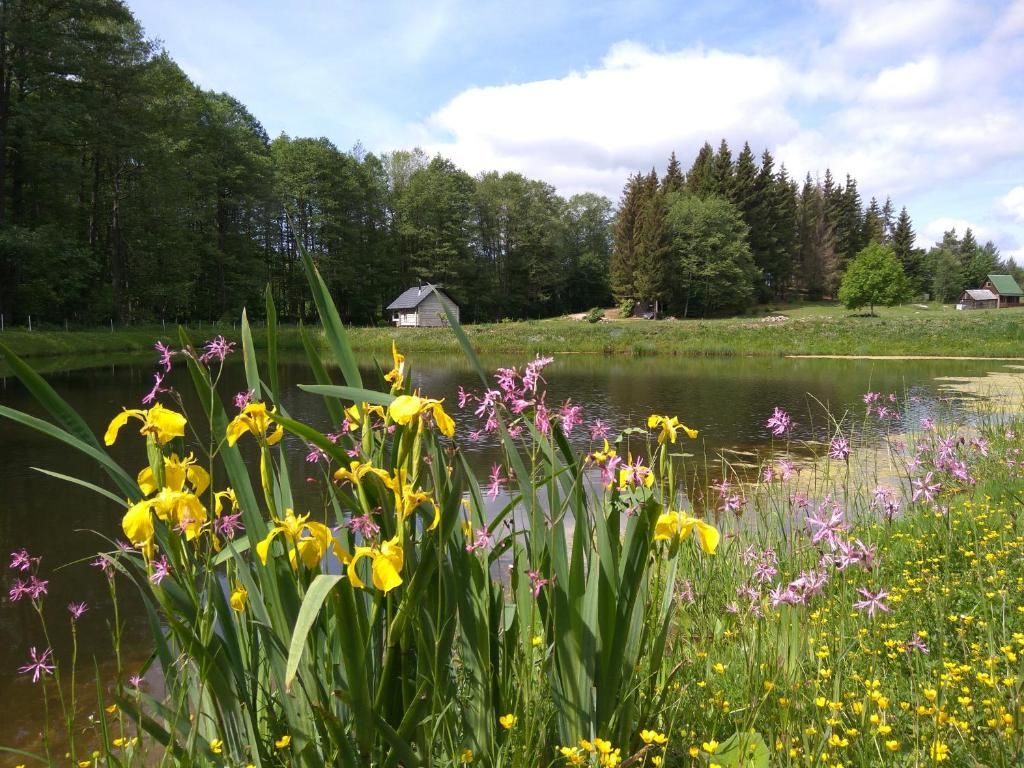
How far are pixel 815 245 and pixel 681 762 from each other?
77.5 m

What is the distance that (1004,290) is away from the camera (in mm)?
73438

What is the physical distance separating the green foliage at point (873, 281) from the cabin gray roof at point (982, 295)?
25973mm

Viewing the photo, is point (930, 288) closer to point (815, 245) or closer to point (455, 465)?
point (815, 245)

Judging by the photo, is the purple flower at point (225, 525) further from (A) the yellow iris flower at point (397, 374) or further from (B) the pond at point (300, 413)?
(A) the yellow iris flower at point (397, 374)

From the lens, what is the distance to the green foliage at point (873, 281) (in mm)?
52156

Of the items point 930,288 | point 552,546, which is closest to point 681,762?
point 552,546

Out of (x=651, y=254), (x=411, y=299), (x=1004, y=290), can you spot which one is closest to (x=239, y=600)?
(x=411, y=299)

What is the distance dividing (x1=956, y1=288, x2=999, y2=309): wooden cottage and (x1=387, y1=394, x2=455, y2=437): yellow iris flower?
3391 inches

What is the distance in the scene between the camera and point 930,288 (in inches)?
3216

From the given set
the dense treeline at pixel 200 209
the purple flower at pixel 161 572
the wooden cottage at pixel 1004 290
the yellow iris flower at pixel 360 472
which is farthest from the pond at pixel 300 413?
the wooden cottage at pixel 1004 290

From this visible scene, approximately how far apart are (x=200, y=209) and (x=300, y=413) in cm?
3255

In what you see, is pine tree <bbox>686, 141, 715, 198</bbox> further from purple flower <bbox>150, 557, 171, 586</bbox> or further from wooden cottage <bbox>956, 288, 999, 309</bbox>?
purple flower <bbox>150, 557, 171, 586</bbox>

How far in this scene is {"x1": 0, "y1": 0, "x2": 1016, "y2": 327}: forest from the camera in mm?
26953

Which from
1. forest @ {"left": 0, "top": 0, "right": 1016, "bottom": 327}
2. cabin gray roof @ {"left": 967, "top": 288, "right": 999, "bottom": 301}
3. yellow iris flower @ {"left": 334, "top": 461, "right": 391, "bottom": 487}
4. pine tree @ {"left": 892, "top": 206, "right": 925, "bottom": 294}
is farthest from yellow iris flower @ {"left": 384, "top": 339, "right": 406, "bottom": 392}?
cabin gray roof @ {"left": 967, "top": 288, "right": 999, "bottom": 301}
